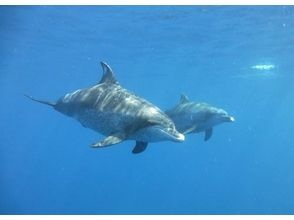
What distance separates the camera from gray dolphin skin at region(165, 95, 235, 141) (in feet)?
49.8

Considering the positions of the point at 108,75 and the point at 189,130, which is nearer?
the point at 108,75

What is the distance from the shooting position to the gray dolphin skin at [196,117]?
15188 mm

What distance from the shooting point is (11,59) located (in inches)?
1495

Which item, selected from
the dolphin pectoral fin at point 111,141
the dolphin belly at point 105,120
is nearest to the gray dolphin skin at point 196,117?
the dolphin belly at point 105,120

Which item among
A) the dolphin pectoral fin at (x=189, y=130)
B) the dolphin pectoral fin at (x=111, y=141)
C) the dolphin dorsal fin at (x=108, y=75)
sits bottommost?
the dolphin pectoral fin at (x=189, y=130)

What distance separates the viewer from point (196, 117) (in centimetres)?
1526

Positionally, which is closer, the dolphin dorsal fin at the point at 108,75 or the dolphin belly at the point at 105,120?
the dolphin belly at the point at 105,120

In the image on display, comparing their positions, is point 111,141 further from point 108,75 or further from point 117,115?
point 108,75

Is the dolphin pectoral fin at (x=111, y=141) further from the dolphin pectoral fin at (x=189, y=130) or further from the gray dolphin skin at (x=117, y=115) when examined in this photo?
the dolphin pectoral fin at (x=189, y=130)

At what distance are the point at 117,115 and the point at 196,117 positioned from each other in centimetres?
490

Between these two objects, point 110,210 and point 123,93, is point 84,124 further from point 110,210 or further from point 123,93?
point 110,210

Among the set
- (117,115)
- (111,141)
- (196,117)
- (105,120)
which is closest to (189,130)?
(196,117)

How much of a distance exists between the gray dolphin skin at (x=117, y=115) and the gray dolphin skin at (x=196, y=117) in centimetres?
344

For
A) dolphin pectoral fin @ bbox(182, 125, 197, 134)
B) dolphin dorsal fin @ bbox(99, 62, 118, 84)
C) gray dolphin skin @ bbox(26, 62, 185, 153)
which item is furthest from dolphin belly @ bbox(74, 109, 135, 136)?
dolphin pectoral fin @ bbox(182, 125, 197, 134)
